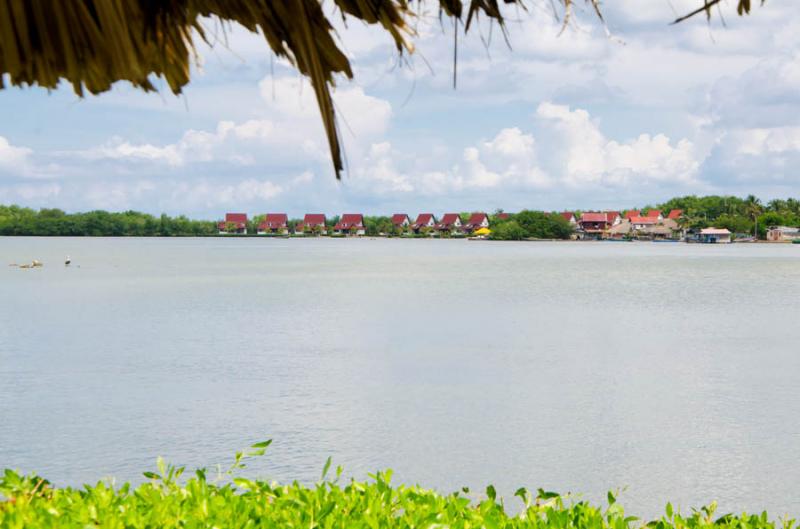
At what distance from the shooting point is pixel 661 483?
24.0ft

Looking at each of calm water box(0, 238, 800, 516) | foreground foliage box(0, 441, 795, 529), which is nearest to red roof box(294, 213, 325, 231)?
calm water box(0, 238, 800, 516)

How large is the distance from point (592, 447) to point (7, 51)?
7.10 m

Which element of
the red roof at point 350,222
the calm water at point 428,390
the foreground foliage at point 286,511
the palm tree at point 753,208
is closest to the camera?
the foreground foliage at point 286,511

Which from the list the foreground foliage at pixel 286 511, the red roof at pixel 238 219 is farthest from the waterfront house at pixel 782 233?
the foreground foliage at pixel 286 511

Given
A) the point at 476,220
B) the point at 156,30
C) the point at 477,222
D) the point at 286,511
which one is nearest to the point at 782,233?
the point at 477,222

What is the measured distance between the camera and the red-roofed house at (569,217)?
10549cm

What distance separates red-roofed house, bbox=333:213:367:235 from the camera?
113m

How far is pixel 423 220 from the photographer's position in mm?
110250

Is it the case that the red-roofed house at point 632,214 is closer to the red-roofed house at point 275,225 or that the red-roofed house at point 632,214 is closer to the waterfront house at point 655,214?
the waterfront house at point 655,214

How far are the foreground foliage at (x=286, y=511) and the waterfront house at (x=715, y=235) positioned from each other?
9741 cm

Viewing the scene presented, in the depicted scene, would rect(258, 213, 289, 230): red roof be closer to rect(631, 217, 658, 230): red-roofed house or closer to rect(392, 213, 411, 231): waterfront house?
rect(392, 213, 411, 231): waterfront house

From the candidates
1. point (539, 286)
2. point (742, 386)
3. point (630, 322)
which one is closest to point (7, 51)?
point (742, 386)

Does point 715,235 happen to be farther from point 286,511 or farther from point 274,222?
point 286,511

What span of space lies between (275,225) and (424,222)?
19857 millimetres
